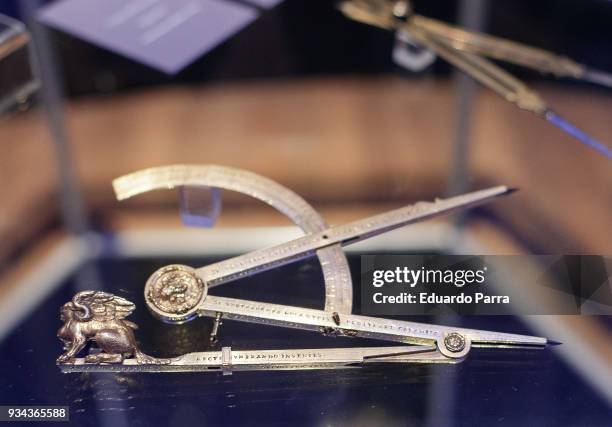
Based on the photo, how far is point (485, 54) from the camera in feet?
11.8

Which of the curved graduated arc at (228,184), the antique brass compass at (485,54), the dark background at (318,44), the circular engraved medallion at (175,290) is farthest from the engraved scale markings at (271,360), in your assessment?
the dark background at (318,44)

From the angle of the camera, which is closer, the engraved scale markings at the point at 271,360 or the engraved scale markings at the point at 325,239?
the engraved scale markings at the point at 271,360

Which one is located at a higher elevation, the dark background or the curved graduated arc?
the dark background

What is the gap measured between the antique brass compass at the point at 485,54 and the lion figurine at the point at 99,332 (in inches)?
64.4

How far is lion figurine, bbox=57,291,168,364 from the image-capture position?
252 cm

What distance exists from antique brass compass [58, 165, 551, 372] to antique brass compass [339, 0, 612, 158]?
97 cm

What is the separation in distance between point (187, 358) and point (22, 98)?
57.0 inches

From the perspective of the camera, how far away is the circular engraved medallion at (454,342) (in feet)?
8.36

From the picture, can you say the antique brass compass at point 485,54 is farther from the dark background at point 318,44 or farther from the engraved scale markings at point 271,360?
the engraved scale markings at point 271,360

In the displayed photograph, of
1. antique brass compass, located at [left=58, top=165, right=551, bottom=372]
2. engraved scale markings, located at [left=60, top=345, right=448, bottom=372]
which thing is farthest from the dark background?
engraved scale markings, located at [left=60, top=345, right=448, bottom=372]

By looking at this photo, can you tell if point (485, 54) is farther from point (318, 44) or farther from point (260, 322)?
point (260, 322)

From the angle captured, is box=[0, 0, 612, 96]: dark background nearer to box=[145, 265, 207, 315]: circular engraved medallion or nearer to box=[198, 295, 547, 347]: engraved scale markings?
box=[145, 265, 207, 315]: circular engraved medallion

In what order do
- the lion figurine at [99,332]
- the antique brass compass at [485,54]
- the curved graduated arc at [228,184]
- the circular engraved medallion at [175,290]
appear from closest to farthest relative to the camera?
1. the lion figurine at [99,332]
2. the circular engraved medallion at [175,290]
3. the curved graduated arc at [228,184]
4. the antique brass compass at [485,54]

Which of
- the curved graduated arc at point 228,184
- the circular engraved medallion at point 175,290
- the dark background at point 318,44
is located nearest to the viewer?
the circular engraved medallion at point 175,290
